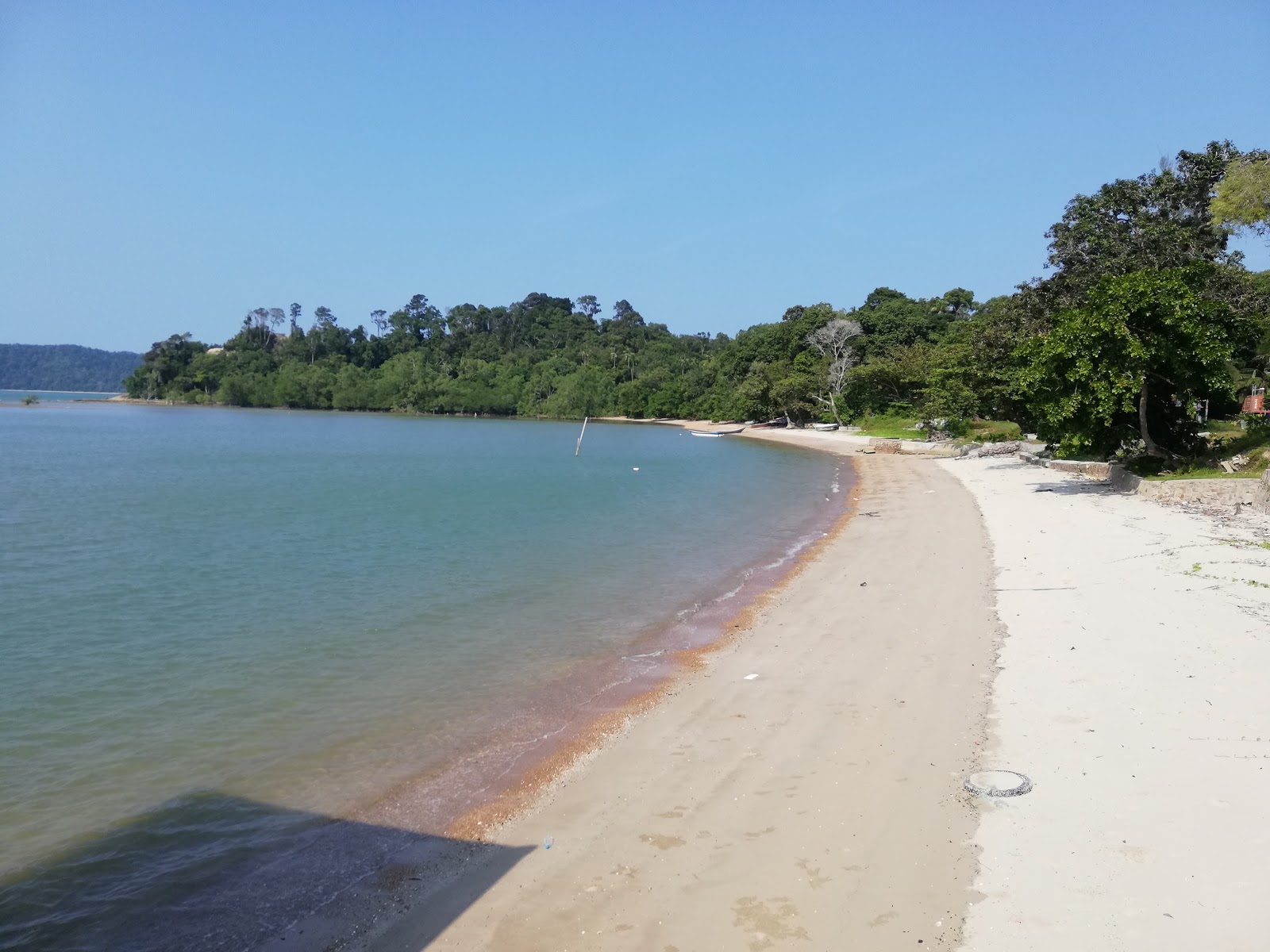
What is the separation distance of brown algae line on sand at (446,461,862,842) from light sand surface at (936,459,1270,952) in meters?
3.67

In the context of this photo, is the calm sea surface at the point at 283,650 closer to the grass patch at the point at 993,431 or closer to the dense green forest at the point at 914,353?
the dense green forest at the point at 914,353

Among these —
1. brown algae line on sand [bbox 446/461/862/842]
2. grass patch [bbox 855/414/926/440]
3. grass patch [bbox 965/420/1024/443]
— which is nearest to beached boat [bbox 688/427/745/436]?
grass patch [bbox 855/414/926/440]

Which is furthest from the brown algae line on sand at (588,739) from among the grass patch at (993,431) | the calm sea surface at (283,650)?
the grass patch at (993,431)

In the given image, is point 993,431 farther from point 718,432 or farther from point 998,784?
point 998,784

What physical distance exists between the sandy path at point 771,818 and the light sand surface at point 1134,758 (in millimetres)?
388

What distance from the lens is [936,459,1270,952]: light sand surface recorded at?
15.2 ft

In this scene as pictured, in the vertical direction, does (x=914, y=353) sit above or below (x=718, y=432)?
above

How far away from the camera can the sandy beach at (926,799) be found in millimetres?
4863

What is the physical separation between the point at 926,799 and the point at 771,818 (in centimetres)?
124

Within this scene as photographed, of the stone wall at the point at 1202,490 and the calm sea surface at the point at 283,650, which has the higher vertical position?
the stone wall at the point at 1202,490

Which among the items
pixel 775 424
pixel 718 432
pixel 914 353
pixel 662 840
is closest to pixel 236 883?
pixel 662 840

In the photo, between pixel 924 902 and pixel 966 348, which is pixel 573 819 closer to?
pixel 924 902

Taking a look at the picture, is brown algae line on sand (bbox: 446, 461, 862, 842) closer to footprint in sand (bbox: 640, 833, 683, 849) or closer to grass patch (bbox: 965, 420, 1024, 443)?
footprint in sand (bbox: 640, 833, 683, 849)

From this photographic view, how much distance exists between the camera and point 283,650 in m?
11.6
